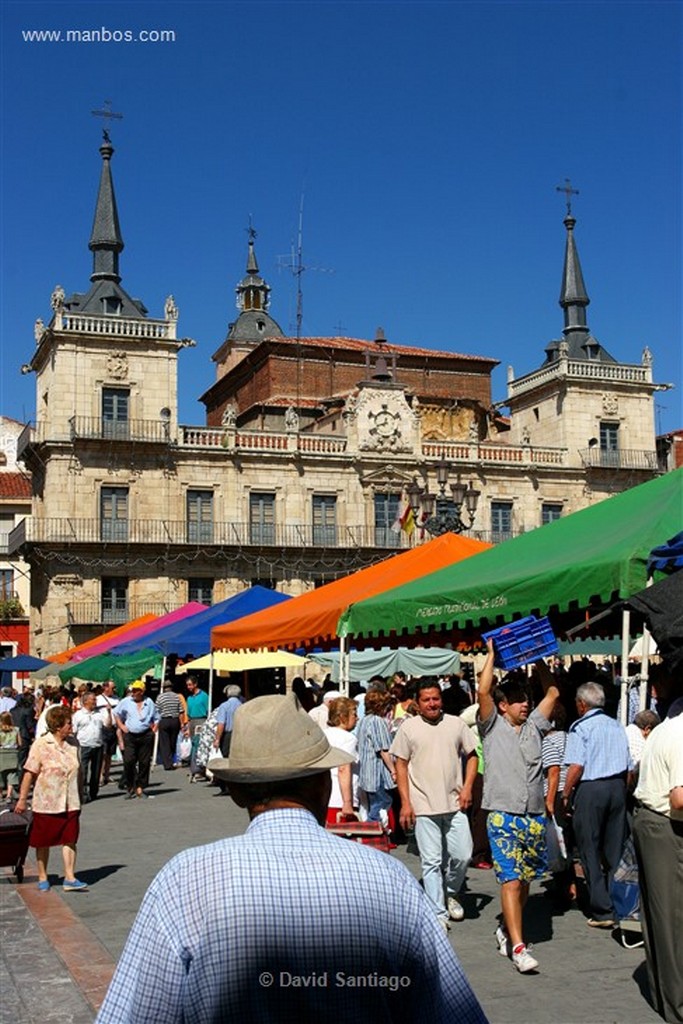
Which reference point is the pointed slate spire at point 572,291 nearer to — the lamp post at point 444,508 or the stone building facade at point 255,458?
the stone building facade at point 255,458

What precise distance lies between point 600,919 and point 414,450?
4194cm

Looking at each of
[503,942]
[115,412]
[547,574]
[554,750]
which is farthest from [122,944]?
[115,412]

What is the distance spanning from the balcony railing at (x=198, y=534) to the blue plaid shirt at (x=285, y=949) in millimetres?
41702

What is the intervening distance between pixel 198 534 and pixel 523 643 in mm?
38458

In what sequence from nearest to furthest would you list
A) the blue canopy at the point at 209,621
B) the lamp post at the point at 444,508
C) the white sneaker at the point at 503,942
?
1. the white sneaker at the point at 503,942
2. the lamp post at the point at 444,508
3. the blue canopy at the point at 209,621

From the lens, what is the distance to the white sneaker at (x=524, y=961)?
663 cm

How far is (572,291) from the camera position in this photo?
59.0 m

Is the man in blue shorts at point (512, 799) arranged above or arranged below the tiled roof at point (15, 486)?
below

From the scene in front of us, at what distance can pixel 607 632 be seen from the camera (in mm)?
12930

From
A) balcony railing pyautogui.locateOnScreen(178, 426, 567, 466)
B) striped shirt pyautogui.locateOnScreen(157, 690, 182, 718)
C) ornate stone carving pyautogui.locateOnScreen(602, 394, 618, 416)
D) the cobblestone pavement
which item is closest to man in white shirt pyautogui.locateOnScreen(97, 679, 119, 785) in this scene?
striped shirt pyautogui.locateOnScreen(157, 690, 182, 718)

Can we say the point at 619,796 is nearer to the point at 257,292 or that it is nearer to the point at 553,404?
the point at 553,404

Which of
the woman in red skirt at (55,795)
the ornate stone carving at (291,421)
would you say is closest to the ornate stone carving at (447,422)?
the ornate stone carving at (291,421)

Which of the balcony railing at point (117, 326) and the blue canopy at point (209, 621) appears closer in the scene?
the blue canopy at point (209, 621)

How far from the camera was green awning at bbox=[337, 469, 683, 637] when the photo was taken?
27.5 feet
